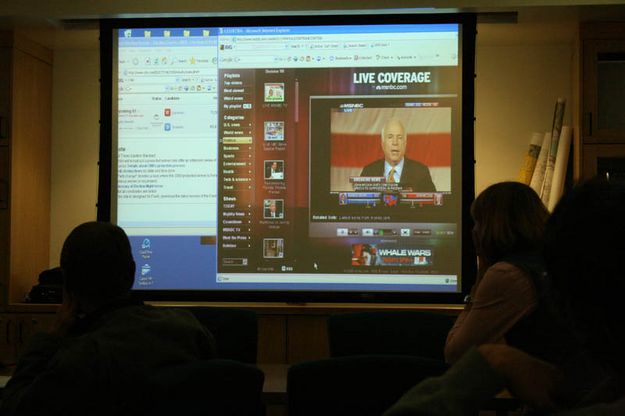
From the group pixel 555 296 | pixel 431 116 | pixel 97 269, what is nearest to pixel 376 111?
pixel 431 116

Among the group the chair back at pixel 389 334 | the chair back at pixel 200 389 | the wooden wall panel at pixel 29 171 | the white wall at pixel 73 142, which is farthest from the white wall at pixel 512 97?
the chair back at pixel 200 389

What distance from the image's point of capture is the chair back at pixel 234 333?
299 centimetres

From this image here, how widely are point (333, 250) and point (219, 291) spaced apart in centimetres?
65

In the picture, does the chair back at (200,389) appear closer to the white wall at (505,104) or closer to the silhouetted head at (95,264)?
the silhouetted head at (95,264)

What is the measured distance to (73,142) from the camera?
184 inches

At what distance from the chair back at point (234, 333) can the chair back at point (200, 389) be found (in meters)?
1.24

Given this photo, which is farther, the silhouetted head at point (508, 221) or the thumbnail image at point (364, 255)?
the thumbnail image at point (364, 255)

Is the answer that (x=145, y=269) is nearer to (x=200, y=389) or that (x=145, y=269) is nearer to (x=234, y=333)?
(x=234, y=333)

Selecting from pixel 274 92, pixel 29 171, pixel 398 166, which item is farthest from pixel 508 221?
pixel 29 171

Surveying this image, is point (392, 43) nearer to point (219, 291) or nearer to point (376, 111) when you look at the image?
point (376, 111)

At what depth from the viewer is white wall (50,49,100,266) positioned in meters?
4.67

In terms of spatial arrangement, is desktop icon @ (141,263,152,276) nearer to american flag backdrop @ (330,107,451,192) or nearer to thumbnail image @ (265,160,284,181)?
thumbnail image @ (265,160,284,181)

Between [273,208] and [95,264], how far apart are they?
2.00 meters

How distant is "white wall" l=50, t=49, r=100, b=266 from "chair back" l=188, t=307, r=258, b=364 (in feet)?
6.55
